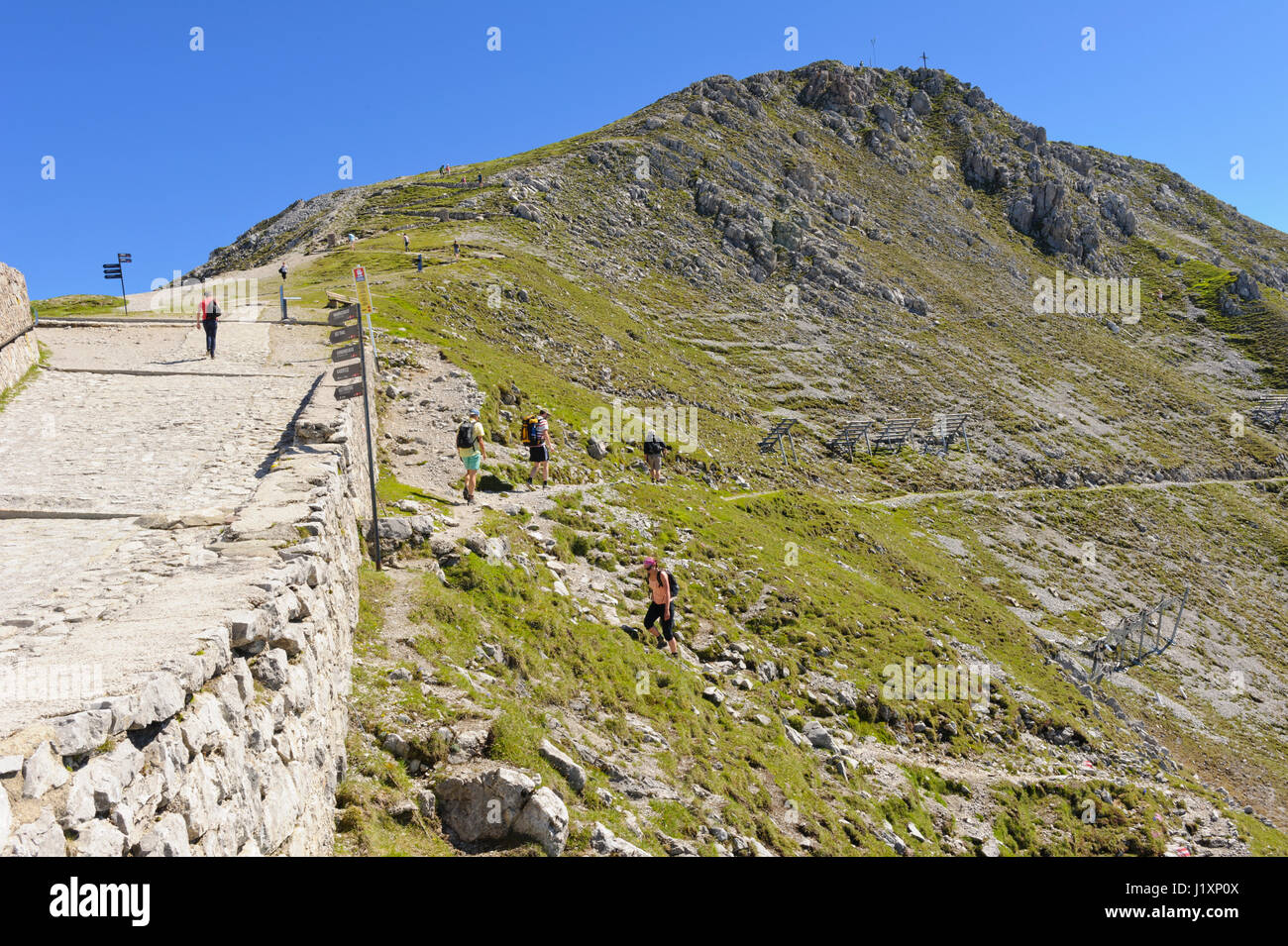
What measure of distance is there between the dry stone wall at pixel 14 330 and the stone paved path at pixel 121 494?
2.47 feet

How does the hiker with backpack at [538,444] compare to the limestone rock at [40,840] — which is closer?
the limestone rock at [40,840]

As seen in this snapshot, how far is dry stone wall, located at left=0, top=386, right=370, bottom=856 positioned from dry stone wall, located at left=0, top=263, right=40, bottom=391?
16.6 metres

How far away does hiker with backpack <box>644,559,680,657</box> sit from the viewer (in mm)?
17766

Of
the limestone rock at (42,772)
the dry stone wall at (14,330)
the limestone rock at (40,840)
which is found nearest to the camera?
the limestone rock at (40,840)

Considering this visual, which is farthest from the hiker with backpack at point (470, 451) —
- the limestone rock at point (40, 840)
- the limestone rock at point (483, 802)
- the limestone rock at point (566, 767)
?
the limestone rock at point (40, 840)

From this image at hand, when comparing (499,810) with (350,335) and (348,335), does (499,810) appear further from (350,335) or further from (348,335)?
(348,335)

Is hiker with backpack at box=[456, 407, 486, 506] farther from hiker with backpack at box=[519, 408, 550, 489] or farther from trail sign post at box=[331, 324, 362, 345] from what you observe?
trail sign post at box=[331, 324, 362, 345]

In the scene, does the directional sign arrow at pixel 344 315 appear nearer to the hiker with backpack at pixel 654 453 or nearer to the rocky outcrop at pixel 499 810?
the rocky outcrop at pixel 499 810

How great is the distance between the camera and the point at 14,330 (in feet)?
76.6

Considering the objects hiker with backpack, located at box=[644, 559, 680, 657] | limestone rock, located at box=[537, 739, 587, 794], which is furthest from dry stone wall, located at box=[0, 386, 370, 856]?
hiker with backpack, located at box=[644, 559, 680, 657]

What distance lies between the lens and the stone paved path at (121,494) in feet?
22.0

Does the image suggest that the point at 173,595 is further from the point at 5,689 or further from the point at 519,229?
the point at 519,229

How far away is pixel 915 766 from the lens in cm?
1914

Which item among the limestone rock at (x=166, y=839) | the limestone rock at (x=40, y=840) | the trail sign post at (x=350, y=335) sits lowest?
the limestone rock at (x=166, y=839)
